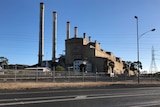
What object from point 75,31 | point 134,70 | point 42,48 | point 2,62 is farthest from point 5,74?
point 134,70

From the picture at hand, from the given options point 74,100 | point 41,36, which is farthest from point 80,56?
point 74,100

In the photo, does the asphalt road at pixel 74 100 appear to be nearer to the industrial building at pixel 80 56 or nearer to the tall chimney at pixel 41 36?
the tall chimney at pixel 41 36

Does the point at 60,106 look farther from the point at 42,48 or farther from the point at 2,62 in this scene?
the point at 2,62

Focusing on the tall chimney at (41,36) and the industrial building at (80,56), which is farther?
the industrial building at (80,56)

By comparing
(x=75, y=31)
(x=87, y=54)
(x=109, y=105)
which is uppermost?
(x=75, y=31)

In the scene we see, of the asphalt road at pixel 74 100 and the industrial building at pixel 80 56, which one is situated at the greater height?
the industrial building at pixel 80 56

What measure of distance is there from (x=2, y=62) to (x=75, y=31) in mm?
51374

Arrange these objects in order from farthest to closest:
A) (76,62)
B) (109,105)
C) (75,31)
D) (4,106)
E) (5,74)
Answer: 1. (75,31)
2. (76,62)
3. (5,74)
4. (109,105)
5. (4,106)

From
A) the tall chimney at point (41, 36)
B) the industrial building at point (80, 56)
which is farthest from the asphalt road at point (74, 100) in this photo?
the industrial building at point (80, 56)

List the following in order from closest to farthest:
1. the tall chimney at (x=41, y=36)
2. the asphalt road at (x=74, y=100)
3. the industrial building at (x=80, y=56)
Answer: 1. the asphalt road at (x=74, y=100)
2. the tall chimney at (x=41, y=36)
3. the industrial building at (x=80, y=56)

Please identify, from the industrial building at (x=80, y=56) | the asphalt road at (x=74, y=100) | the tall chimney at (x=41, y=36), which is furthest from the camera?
the industrial building at (x=80, y=56)

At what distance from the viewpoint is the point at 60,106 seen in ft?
43.0

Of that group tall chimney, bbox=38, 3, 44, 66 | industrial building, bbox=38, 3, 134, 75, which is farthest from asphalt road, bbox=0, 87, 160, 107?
industrial building, bbox=38, 3, 134, 75

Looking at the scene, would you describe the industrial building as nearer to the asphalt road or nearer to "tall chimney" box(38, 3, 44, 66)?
"tall chimney" box(38, 3, 44, 66)
